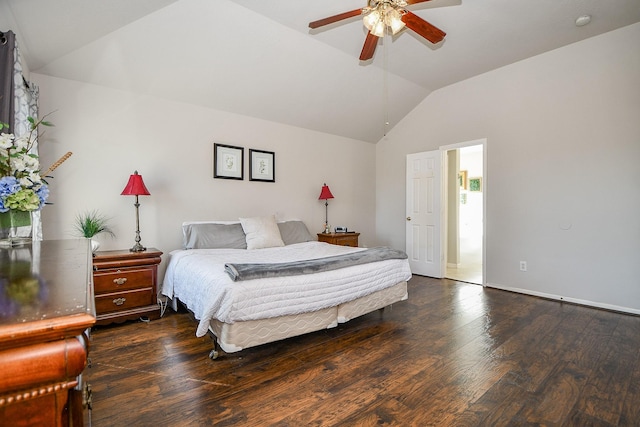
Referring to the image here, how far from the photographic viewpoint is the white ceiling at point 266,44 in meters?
2.52

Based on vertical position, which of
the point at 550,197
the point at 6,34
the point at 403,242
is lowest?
the point at 403,242

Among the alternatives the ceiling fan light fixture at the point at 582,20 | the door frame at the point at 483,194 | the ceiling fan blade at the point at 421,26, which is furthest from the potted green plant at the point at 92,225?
the ceiling fan light fixture at the point at 582,20

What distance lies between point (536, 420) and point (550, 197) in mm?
2954

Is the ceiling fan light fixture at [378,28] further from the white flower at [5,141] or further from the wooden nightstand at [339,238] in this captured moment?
the wooden nightstand at [339,238]

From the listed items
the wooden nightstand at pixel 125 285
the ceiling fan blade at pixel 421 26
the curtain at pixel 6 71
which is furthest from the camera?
the wooden nightstand at pixel 125 285

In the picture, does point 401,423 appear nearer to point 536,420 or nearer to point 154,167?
point 536,420

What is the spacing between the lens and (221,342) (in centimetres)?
211

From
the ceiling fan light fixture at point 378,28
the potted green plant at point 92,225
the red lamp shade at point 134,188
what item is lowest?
the potted green plant at point 92,225

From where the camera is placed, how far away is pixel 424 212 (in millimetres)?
4930

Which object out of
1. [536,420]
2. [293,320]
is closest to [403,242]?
[293,320]

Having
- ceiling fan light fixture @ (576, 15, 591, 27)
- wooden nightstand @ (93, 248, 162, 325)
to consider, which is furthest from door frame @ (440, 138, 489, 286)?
wooden nightstand @ (93, 248, 162, 325)

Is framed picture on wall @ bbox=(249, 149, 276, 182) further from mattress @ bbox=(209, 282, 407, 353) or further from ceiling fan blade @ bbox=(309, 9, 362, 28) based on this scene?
mattress @ bbox=(209, 282, 407, 353)

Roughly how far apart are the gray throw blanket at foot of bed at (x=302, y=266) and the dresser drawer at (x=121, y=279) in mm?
1288

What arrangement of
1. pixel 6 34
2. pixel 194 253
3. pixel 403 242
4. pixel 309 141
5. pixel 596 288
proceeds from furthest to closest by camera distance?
pixel 403 242, pixel 309 141, pixel 596 288, pixel 194 253, pixel 6 34
